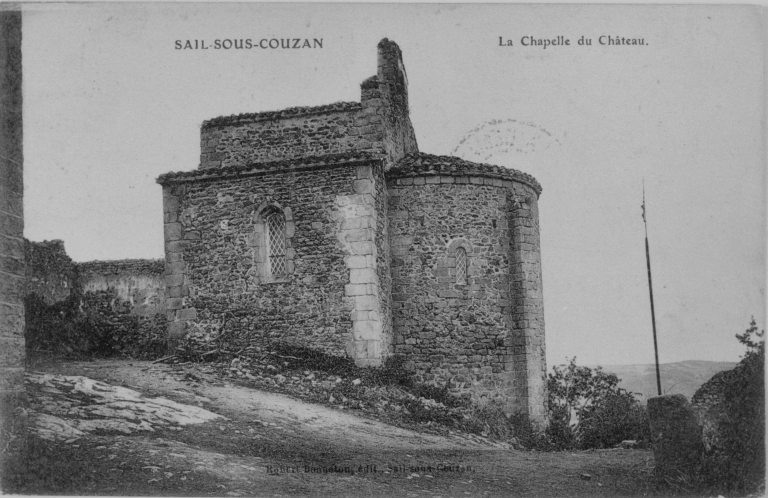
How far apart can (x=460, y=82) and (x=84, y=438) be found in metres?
7.85

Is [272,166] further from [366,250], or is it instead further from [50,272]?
[50,272]

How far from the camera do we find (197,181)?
1464 cm

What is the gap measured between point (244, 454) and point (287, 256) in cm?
496

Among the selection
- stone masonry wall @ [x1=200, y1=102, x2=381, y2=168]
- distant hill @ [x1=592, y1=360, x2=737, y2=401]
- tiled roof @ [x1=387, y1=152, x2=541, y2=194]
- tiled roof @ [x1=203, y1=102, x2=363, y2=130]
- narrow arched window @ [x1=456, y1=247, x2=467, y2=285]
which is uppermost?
tiled roof @ [x1=203, y1=102, x2=363, y2=130]

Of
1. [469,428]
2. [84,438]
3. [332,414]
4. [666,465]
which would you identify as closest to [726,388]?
[666,465]

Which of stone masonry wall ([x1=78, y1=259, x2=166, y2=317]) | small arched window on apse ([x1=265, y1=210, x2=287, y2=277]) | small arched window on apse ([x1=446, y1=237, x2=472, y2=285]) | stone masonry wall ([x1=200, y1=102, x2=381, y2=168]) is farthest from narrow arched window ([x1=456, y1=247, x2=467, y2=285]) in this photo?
stone masonry wall ([x1=78, y1=259, x2=166, y2=317])

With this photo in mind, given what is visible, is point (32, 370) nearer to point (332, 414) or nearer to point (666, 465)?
point (332, 414)

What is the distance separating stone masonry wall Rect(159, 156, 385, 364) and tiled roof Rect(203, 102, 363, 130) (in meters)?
1.50

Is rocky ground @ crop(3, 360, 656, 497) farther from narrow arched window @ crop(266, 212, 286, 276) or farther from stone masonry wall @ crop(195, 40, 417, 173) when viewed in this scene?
stone masonry wall @ crop(195, 40, 417, 173)

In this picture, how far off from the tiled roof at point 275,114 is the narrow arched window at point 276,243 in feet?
7.34

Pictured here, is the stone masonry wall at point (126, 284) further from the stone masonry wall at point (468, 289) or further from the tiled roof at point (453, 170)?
the tiled roof at point (453, 170)

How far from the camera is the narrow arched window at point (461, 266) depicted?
1470 centimetres

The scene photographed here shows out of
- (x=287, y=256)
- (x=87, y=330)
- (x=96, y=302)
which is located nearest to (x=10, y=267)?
(x=287, y=256)

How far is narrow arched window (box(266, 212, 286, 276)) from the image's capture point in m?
14.2
